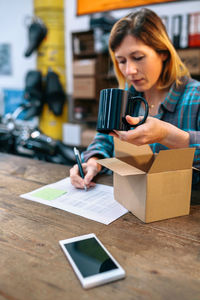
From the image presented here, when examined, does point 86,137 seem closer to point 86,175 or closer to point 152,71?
point 152,71

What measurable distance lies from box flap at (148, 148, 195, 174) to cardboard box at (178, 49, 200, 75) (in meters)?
2.51

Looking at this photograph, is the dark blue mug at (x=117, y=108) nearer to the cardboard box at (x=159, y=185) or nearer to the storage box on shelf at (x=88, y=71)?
the cardboard box at (x=159, y=185)

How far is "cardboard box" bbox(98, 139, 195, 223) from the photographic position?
0.73m

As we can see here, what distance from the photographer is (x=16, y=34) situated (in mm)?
4641

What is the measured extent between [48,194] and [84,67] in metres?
2.99

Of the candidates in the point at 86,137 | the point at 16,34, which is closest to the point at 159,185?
the point at 86,137

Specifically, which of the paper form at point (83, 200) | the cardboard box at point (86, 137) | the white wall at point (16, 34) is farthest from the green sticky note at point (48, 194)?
the white wall at point (16, 34)

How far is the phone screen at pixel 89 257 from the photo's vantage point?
55 centimetres

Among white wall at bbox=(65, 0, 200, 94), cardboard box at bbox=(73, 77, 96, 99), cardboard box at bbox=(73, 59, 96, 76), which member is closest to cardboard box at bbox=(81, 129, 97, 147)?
cardboard box at bbox=(73, 77, 96, 99)

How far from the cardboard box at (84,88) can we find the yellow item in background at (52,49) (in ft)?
1.66

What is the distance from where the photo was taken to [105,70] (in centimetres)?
381

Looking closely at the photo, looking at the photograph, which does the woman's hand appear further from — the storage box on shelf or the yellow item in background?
the yellow item in background

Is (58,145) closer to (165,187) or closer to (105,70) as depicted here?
(165,187)

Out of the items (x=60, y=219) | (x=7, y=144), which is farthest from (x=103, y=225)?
(x=7, y=144)
